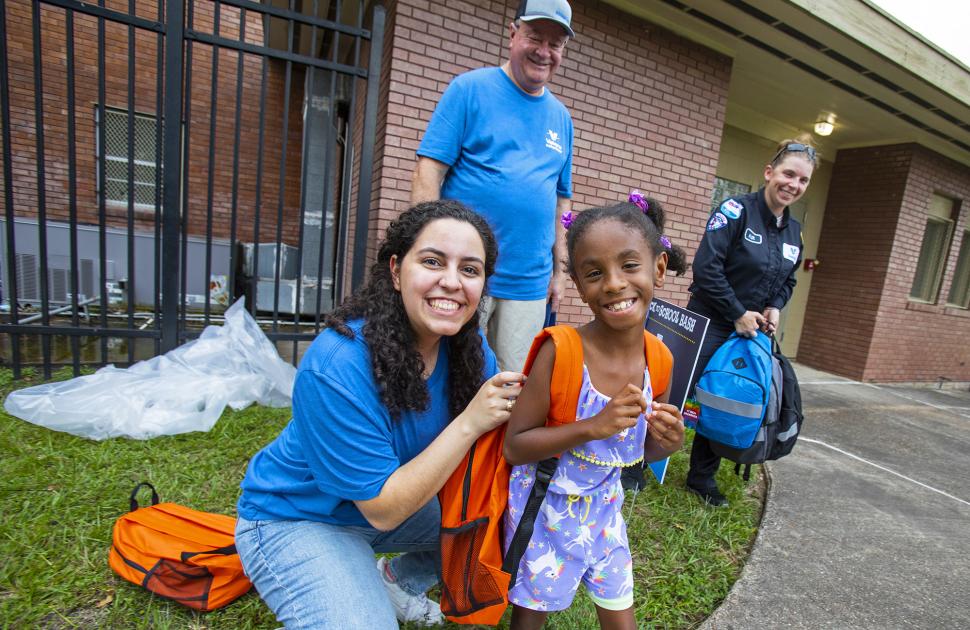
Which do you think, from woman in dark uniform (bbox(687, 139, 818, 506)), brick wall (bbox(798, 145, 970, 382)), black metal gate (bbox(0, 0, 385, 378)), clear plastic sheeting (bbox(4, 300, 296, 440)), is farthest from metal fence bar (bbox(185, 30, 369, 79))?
brick wall (bbox(798, 145, 970, 382))

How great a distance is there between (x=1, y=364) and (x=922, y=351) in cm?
1194

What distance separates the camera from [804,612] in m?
2.10

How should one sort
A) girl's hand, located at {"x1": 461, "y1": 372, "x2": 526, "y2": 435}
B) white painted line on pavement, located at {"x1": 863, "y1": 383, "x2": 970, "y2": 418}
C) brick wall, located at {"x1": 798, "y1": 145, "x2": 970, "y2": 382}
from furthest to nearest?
brick wall, located at {"x1": 798, "y1": 145, "x2": 970, "y2": 382}
white painted line on pavement, located at {"x1": 863, "y1": 383, "x2": 970, "y2": 418}
girl's hand, located at {"x1": 461, "y1": 372, "x2": 526, "y2": 435}

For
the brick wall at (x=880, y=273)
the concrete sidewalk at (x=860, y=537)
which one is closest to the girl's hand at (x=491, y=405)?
the concrete sidewalk at (x=860, y=537)

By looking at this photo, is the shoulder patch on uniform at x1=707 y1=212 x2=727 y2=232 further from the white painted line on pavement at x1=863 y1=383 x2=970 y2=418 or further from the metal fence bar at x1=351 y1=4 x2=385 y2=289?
the white painted line on pavement at x1=863 y1=383 x2=970 y2=418

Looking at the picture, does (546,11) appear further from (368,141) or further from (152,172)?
(152,172)

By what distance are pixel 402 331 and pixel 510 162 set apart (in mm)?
1283

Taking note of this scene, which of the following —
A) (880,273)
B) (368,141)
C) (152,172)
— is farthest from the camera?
(152,172)

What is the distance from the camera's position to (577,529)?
1428mm

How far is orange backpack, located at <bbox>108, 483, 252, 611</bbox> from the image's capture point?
1.76 m

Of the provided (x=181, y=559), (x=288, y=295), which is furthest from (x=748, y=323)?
(x=288, y=295)

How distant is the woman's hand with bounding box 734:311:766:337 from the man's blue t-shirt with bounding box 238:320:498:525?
1.93m

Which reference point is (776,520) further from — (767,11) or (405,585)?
(767,11)

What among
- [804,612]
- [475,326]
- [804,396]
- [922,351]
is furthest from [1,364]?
[922,351]
